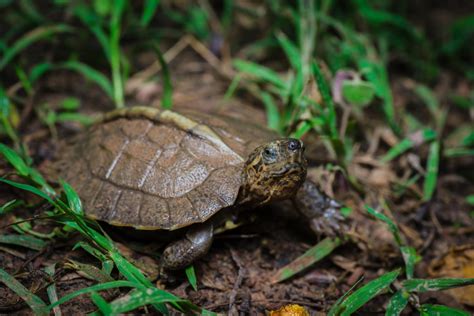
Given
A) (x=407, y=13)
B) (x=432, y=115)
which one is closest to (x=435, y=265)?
(x=432, y=115)

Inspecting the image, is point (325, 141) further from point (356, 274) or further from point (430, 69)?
point (430, 69)

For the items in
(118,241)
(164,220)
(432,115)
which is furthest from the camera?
(432,115)

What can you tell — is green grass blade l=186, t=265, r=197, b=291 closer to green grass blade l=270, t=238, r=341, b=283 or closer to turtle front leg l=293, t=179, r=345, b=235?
green grass blade l=270, t=238, r=341, b=283

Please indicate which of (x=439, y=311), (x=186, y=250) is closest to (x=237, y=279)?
(x=186, y=250)

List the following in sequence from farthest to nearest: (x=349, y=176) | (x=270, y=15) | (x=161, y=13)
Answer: (x=161, y=13)
(x=270, y=15)
(x=349, y=176)

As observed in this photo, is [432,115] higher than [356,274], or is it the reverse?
[432,115]

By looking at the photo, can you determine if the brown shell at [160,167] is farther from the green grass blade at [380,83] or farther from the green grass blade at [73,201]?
the green grass blade at [380,83]

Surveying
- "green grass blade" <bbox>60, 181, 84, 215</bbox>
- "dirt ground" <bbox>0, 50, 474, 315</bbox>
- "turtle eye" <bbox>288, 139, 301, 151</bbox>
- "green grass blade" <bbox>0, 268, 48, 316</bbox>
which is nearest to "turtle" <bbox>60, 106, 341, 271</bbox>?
"turtle eye" <bbox>288, 139, 301, 151</bbox>
